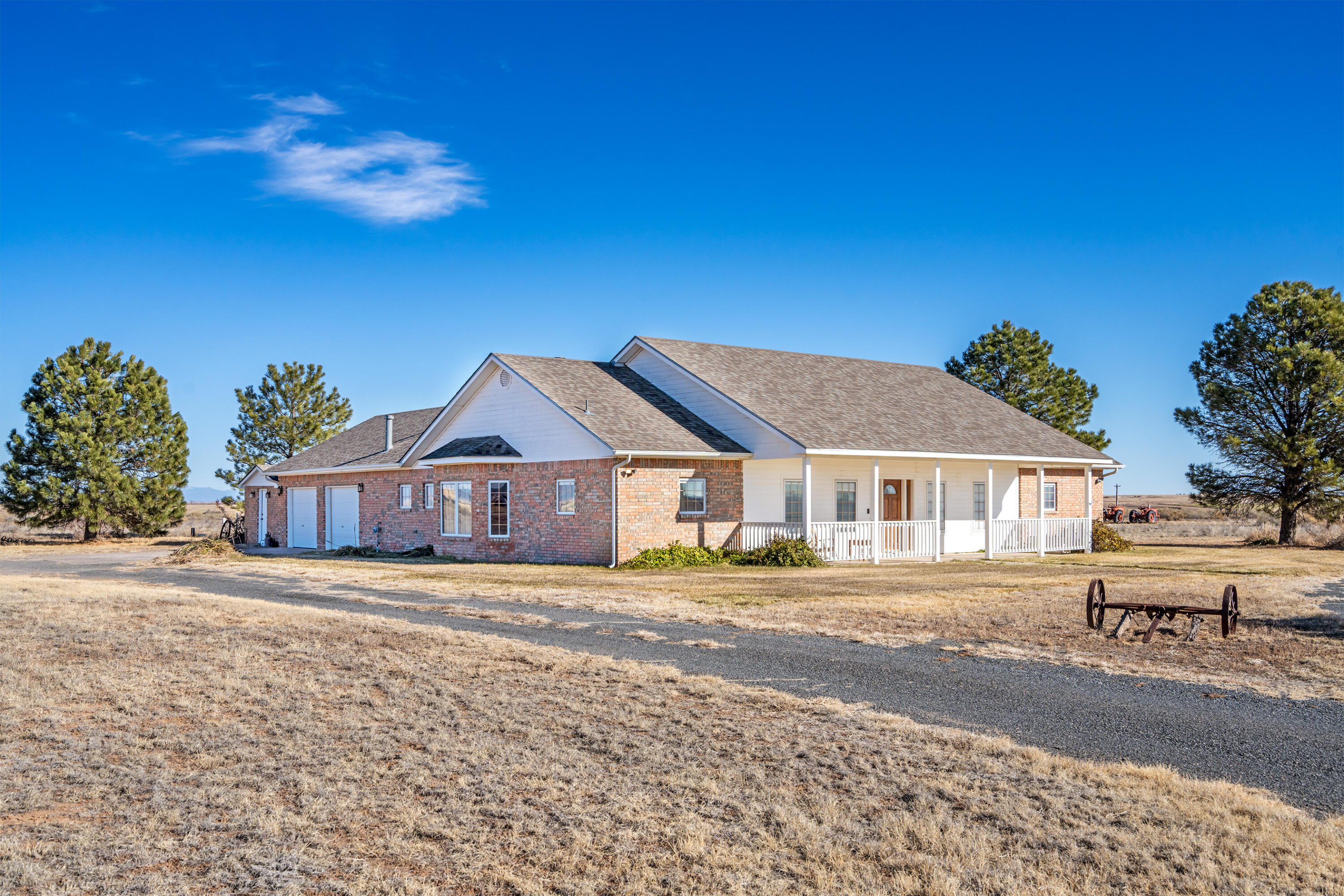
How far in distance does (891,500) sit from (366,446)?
18688 millimetres

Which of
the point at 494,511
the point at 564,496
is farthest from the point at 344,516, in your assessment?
the point at 564,496

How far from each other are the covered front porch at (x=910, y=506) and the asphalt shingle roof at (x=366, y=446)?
40.1 feet

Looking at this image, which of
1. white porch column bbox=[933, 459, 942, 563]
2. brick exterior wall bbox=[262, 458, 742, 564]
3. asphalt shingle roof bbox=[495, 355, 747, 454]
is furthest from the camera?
white porch column bbox=[933, 459, 942, 563]

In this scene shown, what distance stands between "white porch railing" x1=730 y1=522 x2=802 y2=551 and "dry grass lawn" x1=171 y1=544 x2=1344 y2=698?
1.82m

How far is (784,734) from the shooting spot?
7.55 meters

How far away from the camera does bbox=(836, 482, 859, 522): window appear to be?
28.2 meters

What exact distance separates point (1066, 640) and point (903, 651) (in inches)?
94.0

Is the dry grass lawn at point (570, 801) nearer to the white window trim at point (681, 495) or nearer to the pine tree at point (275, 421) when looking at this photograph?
the white window trim at point (681, 495)

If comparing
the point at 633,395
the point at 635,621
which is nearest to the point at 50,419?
the point at 633,395

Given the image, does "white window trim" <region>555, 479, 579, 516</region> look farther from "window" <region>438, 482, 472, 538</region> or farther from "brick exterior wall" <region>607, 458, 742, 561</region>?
"window" <region>438, 482, 472, 538</region>

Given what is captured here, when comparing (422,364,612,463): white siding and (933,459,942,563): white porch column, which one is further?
(933,459,942,563): white porch column

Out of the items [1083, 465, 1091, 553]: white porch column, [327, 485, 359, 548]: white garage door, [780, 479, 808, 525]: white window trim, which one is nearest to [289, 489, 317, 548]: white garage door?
[327, 485, 359, 548]: white garage door

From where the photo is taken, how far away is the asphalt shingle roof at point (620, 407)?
25.2 metres

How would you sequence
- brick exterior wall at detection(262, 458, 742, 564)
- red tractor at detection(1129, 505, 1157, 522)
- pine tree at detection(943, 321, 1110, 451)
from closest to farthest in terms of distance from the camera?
1. brick exterior wall at detection(262, 458, 742, 564)
2. pine tree at detection(943, 321, 1110, 451)
3. red tractor at detection(1129, 505, 1157, 522)
